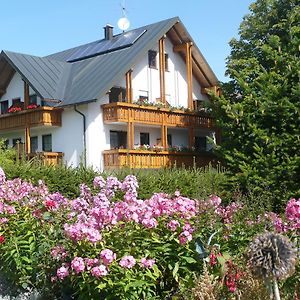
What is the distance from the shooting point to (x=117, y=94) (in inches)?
1230

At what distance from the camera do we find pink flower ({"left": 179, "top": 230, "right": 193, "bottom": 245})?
6.11 metres

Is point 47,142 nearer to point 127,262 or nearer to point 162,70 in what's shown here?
point 162,70

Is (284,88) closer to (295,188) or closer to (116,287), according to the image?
(295,188)

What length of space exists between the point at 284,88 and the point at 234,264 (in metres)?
18.7

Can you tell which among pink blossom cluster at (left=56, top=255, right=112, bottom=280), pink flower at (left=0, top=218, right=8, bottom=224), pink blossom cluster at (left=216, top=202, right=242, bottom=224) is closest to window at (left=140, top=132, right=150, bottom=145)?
pink blossom cluster at (left=216, top=202, right=242, bottom=224)

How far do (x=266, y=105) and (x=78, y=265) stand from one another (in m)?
19.2

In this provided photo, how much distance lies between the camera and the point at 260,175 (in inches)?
896

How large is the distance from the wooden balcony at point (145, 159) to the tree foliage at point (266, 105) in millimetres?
3346

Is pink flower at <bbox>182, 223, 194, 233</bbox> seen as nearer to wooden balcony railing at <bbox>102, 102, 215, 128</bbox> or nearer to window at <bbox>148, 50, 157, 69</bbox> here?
wooden balcony railing at <bbox>102, 102, 215, 128</bbox>

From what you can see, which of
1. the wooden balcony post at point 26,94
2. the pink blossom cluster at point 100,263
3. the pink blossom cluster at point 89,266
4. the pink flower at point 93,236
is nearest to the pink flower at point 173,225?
the pink blossom cluster at point 100,263

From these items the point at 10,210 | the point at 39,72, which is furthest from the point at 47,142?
the point at 10,210

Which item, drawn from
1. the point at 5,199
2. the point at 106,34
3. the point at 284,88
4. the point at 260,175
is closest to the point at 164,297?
the point at 5,199

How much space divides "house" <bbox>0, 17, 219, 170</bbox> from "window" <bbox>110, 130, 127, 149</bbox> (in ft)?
0.18

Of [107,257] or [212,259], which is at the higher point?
[107,257]
